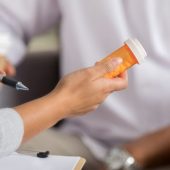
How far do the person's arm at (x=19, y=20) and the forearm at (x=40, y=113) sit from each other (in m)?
0.41

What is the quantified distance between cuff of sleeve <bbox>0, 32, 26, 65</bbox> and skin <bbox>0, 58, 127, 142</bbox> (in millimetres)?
396

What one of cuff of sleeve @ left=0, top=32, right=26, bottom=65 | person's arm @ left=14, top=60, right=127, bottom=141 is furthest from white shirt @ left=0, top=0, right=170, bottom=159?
person's arm @ left=14, top=60, right=127, bottom=141

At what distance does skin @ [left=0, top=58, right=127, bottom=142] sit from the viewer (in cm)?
62

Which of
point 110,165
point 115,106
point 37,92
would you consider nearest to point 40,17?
point 37,92

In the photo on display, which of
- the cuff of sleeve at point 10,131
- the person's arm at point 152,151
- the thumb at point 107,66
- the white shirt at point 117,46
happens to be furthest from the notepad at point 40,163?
the white shirt at point 117,46

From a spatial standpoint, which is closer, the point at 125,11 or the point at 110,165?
the point at 110,165

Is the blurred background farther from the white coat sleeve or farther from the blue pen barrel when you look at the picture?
the blue pen barrel

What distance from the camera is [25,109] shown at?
0.62m

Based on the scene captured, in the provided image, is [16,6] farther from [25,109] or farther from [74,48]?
[25,109]

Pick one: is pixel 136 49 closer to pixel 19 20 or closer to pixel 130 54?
pixel 130 54

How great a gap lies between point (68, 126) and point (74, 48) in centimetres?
18

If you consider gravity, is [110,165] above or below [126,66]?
below

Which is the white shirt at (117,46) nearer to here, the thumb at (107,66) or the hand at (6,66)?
the hand at (6,66)

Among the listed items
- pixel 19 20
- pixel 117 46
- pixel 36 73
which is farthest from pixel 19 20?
pixel 117 46
